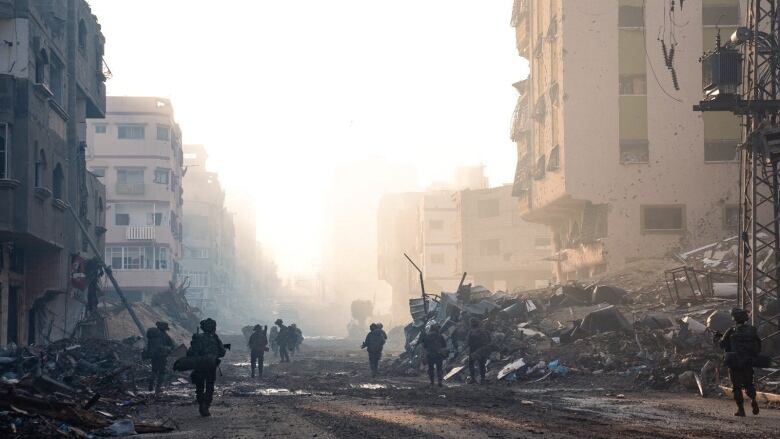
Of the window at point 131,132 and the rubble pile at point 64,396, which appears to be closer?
the rubble pile at point 64,396

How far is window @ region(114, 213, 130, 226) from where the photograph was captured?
232 feet

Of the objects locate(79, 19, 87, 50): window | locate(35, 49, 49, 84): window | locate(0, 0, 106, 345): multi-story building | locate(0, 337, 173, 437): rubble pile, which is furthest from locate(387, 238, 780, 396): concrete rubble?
locate(79, 19, 87, 50): window

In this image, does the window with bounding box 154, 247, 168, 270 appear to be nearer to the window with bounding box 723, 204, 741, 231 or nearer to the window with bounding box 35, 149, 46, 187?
the window with bounding box 35, 149, 46, 187

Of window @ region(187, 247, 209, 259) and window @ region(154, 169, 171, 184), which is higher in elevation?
window @ region(154, 169, 171, 184)

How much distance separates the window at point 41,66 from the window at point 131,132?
42329mm

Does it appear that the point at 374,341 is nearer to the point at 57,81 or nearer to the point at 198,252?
the point at 57,81

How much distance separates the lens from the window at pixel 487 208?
74.9m

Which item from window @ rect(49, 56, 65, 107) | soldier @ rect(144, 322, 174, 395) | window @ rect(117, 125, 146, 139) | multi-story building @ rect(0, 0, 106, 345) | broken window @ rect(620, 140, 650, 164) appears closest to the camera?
soldier @ rect(144, 322, 174, 395)

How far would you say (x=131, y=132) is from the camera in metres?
72.1

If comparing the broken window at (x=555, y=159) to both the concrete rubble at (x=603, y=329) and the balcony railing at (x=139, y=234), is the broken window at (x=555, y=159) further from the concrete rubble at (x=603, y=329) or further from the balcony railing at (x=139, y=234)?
the balcony railing at (x=139, y=234)

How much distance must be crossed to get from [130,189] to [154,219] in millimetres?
2778

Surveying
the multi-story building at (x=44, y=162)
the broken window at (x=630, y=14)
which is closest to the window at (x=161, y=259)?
the multi-story building at (x=44, y=162)

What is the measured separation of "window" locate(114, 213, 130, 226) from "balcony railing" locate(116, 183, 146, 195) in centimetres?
161

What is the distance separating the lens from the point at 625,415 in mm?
15500
